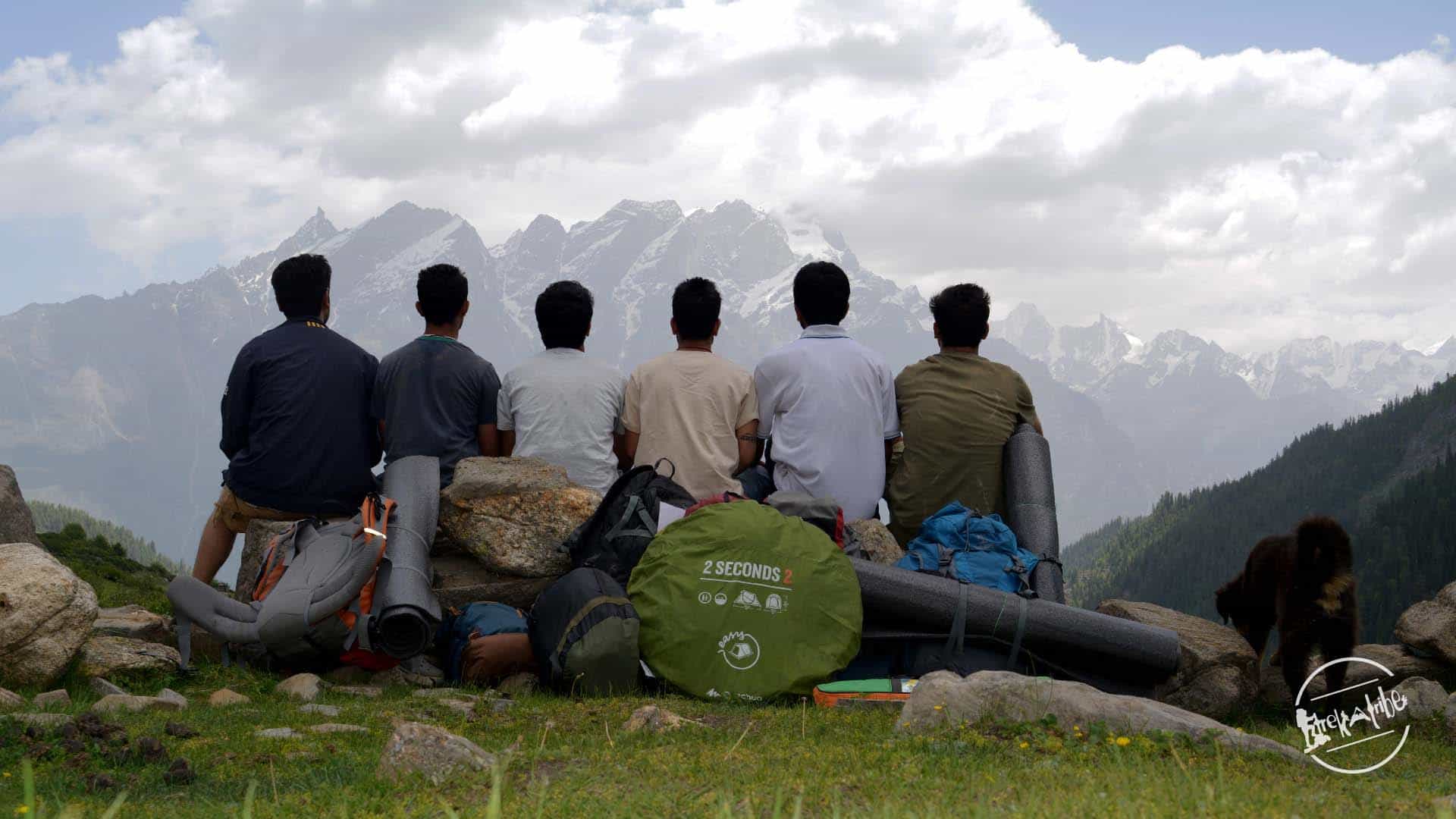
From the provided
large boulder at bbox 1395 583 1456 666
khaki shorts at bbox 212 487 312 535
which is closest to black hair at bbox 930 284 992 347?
large boulder at bbox 1395 583 1456 666

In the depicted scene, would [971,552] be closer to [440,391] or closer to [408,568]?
[408,568]

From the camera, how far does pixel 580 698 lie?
828 cm

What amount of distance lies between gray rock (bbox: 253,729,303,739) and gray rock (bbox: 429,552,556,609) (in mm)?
3401

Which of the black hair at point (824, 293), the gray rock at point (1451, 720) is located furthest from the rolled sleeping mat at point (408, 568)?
the gray rock at point (1451, 720)

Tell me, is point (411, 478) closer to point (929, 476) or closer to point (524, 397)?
point (524, 397)

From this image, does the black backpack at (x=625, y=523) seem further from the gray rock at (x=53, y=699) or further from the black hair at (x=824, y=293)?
the gray rock at (x=53, y=699)

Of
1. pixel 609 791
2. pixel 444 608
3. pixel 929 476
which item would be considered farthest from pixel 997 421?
pixel 609 791

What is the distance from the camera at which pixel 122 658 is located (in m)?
9.33

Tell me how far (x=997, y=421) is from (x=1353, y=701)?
15.2 feet

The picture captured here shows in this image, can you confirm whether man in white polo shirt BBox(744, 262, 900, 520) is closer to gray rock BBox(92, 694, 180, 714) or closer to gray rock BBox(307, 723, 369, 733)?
gray rock BBox(307, 723, 369, 733)

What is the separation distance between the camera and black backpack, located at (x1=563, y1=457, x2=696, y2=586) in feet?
31.0

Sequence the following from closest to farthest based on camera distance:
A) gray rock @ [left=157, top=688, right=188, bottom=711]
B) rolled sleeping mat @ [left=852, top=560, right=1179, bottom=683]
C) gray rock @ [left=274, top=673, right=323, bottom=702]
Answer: gray rock @ [left=157, top=688, right=188, bottom=711] < gray rock @ [left=274, top=673, right=323, bottom=702] < rolled sleeping mat @ [left=852, top=560, right=1179, bottom=683]

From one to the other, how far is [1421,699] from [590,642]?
311 inches

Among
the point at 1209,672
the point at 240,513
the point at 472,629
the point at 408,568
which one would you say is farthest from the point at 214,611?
the point at 1209,672
